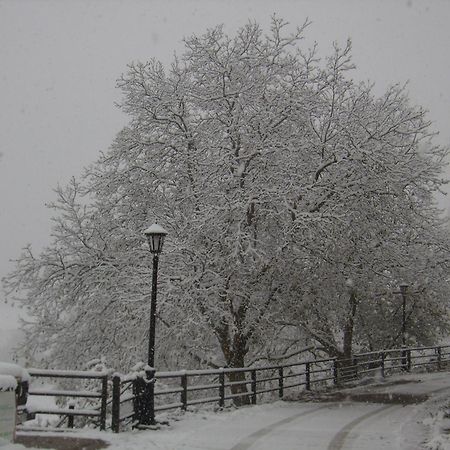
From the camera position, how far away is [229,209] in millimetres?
16219

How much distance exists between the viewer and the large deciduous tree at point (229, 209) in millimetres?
16578

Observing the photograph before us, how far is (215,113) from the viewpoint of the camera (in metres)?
18.6

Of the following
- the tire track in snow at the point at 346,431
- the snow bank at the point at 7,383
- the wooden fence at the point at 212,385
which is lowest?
the tire track in snow at the point at 346,431

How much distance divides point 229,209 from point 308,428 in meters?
6.64

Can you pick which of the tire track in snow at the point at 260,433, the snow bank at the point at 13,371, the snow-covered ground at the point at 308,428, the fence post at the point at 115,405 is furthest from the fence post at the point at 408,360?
the snow bank at the point at 13,371

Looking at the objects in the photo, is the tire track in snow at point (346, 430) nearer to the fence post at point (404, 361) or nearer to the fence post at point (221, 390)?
the fence post at point (221, 390)

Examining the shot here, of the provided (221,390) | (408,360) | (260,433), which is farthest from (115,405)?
(408,360)

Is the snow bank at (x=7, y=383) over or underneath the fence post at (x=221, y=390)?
over

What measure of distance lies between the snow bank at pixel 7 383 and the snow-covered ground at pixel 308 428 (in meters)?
0.81

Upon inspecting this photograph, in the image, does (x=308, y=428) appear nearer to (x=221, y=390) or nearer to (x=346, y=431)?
(x=346, y=431)

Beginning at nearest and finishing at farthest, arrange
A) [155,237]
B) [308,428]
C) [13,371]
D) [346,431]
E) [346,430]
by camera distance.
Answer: [13,371]
[346,431]
[346,430]
[308,428]
[155,237]

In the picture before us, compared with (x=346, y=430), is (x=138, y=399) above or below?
above

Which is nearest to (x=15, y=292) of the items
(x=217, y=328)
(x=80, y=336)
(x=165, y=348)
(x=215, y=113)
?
(x=80, y=336)

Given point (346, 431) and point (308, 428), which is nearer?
point (346, 431)
